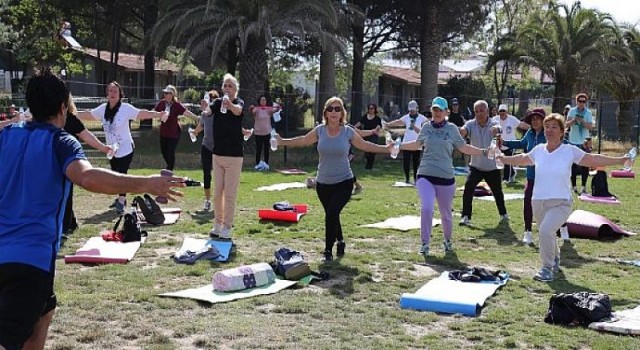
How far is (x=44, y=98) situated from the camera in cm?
383

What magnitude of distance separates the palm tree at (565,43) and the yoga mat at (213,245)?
20935 millimetres

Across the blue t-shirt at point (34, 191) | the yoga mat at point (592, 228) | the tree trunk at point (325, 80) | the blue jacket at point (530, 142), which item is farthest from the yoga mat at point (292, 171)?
the blue t-shirt at point (34, 191)

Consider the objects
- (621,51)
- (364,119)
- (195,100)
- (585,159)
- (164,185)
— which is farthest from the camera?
(195,100)

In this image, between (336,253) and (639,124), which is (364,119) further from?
(639,124)

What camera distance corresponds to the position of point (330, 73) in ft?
89.9

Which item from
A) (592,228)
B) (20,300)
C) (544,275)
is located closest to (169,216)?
(544,275)

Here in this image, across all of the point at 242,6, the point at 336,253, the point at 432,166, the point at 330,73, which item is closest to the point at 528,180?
the point at 432,166

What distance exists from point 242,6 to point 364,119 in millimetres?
6581

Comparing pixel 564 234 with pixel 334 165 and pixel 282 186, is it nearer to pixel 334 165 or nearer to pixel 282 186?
pixel 334 165

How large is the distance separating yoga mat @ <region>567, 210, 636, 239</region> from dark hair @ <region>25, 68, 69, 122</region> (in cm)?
828

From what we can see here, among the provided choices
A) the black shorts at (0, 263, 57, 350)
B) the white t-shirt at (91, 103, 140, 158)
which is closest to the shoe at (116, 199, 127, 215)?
the white t-shirt at (91, 103, 140, 158)

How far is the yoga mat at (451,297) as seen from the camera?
652 centimetres

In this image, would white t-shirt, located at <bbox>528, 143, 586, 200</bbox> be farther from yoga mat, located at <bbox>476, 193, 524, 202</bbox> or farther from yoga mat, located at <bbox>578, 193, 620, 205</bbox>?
yoga mat, located at <bbox>578, 193, 620, 205</bbox>

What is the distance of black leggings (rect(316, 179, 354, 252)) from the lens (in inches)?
337
